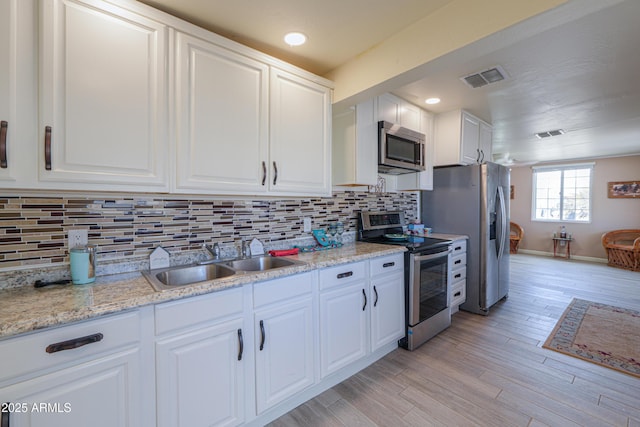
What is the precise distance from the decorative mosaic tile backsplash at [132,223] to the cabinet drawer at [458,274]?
189cm

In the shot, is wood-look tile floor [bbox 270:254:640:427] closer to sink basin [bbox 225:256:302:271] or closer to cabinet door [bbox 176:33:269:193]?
sink basin [bbox 225:256:302:271]

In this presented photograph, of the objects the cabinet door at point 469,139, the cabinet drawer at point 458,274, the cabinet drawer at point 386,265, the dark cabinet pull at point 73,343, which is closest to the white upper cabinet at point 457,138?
the cabinet door at point 469,139

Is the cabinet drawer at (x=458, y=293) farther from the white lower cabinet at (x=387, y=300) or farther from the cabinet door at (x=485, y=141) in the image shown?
the cabinet door at (x=485, y=141)

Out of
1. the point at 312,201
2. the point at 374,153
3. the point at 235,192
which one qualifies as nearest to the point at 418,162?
the point at 374,153

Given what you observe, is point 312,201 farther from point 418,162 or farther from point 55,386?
point 55,386

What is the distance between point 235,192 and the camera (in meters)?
1.74

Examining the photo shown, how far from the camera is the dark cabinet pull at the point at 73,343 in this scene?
3.22 ft

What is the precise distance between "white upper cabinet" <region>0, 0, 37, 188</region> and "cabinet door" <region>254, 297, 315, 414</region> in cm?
121

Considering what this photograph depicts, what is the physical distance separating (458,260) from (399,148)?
153 cm

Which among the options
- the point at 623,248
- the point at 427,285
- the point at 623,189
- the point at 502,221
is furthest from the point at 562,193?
the point at 427,285

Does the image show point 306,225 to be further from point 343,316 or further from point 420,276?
point 420,276

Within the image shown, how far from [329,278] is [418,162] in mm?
1687

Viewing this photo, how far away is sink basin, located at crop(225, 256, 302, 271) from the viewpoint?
1919 mm

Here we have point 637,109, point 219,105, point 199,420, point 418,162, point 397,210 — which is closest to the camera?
point 199,420
